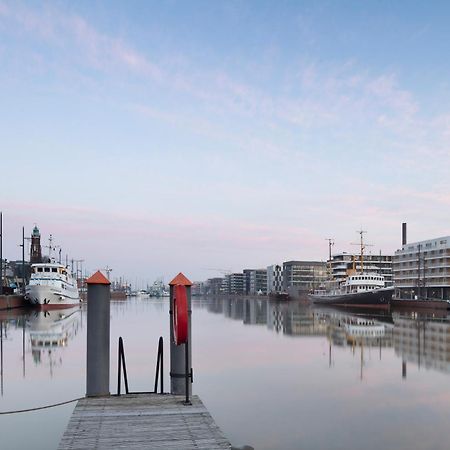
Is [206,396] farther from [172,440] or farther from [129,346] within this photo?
[129,346]

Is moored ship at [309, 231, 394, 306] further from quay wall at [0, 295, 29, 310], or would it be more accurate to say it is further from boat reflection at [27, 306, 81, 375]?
boat reflection at [27, 306, 81, 375]

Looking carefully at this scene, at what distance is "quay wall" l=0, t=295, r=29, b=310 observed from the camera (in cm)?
9000

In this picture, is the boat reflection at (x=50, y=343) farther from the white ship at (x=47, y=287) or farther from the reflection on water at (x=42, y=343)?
the white ship at (x=47, y=287)

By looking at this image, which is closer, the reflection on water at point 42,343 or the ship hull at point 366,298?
the reflection on water at point 42,343

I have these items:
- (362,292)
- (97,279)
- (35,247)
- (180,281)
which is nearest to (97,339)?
(97,279)

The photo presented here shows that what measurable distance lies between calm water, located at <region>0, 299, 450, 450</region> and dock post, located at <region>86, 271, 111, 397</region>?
186 centimetres

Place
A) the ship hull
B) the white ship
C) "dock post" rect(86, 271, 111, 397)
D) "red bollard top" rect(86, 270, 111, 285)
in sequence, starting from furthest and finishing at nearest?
the ship hull
the white ship
"red bollard top" rect(86, 270, 111, 285)
"dock post" rect(86, 271, 111, 397)

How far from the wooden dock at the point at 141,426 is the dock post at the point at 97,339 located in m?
0.51

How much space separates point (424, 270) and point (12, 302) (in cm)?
11217

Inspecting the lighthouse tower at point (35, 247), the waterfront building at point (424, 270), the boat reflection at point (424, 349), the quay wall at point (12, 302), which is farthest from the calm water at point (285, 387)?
the lighthouse tower at point (35, 247)

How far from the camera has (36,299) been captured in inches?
4023

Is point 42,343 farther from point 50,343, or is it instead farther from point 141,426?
point 141,426

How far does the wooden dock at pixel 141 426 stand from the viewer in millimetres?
10133

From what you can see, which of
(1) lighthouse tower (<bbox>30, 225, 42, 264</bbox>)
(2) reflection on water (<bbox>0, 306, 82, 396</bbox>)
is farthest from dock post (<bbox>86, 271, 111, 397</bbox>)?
(1) lighthouse tower (<bbox>30, 225, 42, 264</bbox>)
